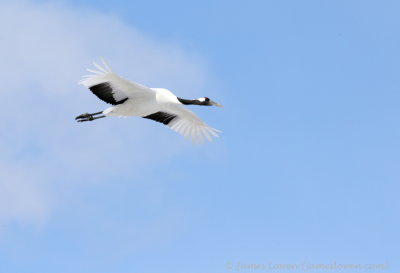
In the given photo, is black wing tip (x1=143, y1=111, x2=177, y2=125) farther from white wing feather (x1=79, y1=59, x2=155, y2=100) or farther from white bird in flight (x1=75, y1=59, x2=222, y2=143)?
white wing feather (x1=79, y1=59, x2=155, y2=100)

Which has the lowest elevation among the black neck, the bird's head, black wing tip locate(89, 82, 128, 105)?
black wing tip locate(89, 82, 128, 105)

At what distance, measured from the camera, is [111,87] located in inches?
995

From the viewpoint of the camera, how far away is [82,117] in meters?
28.2

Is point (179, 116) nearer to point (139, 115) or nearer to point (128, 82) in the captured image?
point (139, 115)

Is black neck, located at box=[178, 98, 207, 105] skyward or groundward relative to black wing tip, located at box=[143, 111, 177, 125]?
skyward

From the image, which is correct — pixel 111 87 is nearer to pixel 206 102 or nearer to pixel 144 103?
pixel 144 103

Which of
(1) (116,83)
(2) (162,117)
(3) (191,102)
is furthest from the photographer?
(2) (162,117)

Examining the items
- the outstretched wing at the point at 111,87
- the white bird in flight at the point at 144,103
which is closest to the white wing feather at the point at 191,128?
the white bird in flight at the point at 144,103

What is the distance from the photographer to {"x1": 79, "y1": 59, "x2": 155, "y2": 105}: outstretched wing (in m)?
24.5

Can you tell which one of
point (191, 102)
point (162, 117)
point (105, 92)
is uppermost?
point (191, 102)

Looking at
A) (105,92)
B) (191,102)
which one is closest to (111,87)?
(105,92)

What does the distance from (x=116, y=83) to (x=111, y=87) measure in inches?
13.4

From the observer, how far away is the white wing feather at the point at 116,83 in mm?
24469

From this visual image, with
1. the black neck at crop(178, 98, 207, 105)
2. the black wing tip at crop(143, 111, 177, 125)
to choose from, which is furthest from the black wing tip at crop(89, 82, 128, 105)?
the black wing tip at crop(143, 111, 177, 125)
